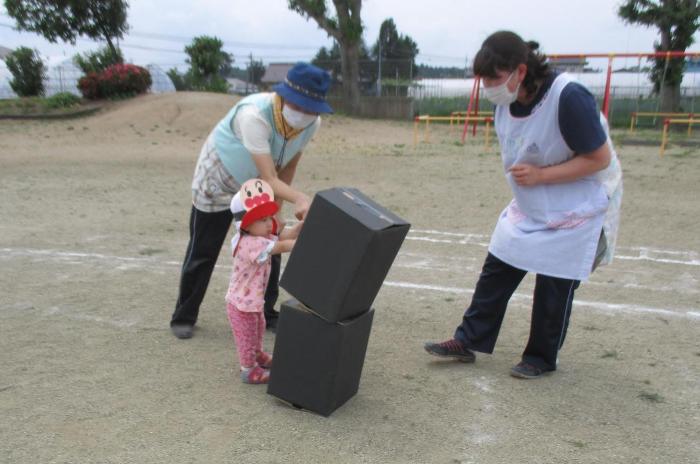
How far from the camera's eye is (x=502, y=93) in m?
3.03

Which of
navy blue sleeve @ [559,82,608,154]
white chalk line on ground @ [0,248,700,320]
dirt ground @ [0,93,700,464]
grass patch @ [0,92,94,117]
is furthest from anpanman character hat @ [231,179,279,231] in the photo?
grass patch @ [0,92,94,117]

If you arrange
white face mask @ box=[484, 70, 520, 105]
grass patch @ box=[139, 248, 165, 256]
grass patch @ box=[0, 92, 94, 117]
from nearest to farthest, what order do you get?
white face mask @ box=[484, 70, 520, 105] < grass patch @ box=[139, 248, 165, 256] < grass patch @ box=[0, 92, 94, 117]

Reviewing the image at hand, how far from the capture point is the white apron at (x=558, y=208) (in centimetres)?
310

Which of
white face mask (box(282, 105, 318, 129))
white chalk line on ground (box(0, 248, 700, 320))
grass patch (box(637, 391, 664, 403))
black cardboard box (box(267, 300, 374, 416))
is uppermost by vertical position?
white face mask (box(282, 105, 318, 129))

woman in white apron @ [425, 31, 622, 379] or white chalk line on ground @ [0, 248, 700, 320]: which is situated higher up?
woman in white apron @ [425, 31, 622, 379]

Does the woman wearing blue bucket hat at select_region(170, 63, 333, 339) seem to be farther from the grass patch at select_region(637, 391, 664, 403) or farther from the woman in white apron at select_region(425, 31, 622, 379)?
the grass patch at select_region(637, 391, 664, 403)

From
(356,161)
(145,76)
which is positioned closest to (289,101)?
(356,161)

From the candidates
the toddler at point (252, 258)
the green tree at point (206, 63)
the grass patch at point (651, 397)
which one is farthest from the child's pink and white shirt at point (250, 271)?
the green tree at point (206, 63)

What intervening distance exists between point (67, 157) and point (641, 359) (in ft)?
41.1

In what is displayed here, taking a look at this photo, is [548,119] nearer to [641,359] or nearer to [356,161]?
[641,359]

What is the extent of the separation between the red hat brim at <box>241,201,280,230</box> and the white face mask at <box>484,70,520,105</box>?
117 cm

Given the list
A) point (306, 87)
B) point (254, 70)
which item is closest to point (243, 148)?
point (306, 87)

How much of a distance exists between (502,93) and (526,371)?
57.6 inches

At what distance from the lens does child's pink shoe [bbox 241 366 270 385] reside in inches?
131
